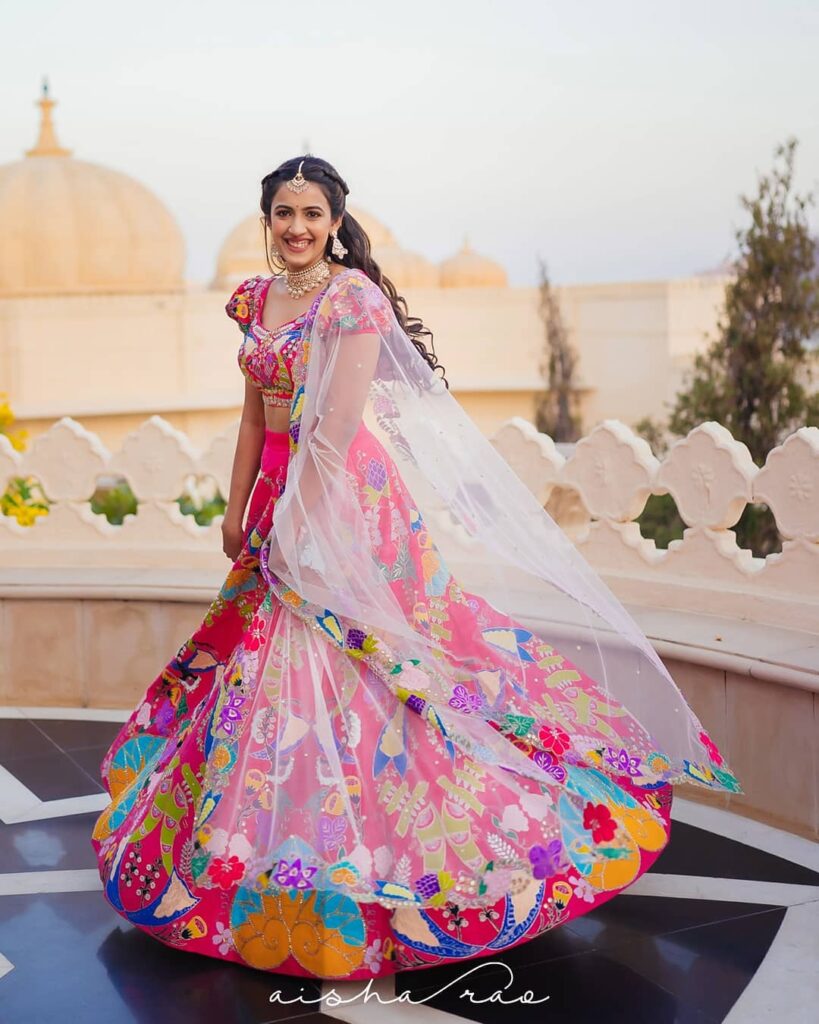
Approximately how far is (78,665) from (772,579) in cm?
243

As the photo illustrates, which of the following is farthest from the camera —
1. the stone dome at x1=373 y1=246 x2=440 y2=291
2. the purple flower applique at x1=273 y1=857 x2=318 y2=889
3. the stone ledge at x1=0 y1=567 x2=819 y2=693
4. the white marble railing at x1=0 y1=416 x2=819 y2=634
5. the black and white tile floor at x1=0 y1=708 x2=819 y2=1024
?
the stone dome at x1=373 y1=246 x2=440 y2=291

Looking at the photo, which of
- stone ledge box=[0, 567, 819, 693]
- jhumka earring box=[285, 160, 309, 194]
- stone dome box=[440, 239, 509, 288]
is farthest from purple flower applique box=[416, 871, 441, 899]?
stone dome box=[440, 239, 509, 288]

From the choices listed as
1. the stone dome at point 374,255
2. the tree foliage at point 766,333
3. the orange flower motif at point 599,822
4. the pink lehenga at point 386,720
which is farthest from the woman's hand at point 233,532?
the stone dome at point 374,255

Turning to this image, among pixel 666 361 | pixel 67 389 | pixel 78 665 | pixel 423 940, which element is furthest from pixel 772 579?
pixel 666 361

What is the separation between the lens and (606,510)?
4.27m

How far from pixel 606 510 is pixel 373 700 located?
1805 mm

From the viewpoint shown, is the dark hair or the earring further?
the earring

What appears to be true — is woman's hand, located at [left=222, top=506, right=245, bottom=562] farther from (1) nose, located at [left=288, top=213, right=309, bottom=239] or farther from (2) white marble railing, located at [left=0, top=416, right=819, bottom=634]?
(2) white marble railing, located at [left=0, top=416, right=819, bottom=634]

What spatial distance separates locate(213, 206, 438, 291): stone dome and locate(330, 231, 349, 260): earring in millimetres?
15386

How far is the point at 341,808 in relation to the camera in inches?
99.3

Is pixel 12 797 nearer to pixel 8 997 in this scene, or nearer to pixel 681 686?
pixel 8 997

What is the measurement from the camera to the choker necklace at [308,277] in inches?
111

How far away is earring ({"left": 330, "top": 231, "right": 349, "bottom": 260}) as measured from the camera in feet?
9.43

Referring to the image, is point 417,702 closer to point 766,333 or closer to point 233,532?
point 233,532
